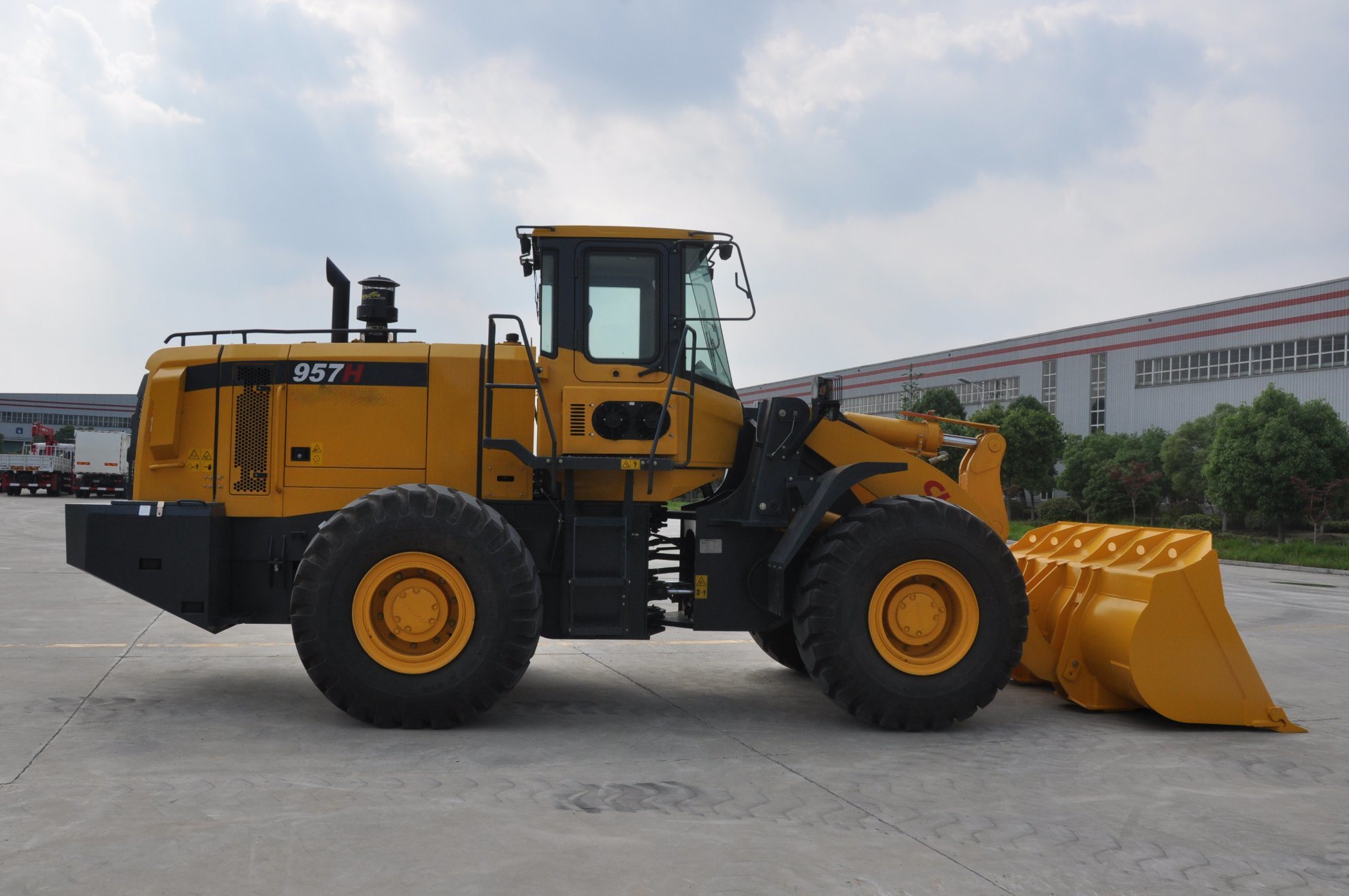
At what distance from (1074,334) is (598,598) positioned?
57145 mm

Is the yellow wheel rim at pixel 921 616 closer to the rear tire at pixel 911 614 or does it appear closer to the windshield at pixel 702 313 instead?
the rear tire at pixel 911 614

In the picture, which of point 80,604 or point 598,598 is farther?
point 80,604

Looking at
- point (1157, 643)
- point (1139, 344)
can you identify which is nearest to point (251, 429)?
point (1157, 643)

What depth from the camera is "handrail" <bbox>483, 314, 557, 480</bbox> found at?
7.12 metres

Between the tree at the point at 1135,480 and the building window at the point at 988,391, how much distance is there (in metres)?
21.5

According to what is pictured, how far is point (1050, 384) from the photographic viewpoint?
61.4 meters

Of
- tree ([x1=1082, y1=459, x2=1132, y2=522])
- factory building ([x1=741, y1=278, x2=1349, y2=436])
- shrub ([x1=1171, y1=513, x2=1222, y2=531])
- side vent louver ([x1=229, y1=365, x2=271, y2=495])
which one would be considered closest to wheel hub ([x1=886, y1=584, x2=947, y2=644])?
side vent louver ([x1=229, y1=365, x2=271, y2=495])

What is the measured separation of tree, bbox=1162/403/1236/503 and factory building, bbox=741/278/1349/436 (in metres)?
6.18

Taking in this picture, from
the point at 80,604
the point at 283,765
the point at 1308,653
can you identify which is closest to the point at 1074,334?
the point at 1308,653

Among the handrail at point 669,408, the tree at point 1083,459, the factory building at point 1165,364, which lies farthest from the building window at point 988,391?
the handrail at point 669,408

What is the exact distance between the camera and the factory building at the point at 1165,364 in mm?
45031

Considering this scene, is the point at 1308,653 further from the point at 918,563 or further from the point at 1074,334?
the point at 1074,334

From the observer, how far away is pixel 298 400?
24.9 ft

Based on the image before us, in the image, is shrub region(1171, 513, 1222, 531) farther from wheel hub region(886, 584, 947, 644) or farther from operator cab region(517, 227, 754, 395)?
operator cab region(517, 227, 754, 395)
